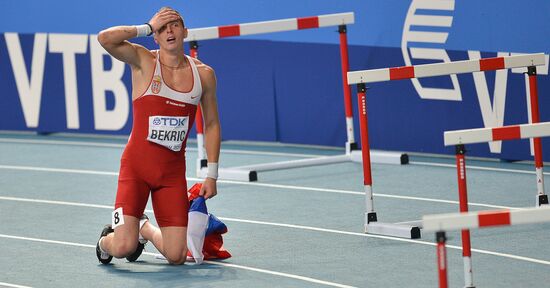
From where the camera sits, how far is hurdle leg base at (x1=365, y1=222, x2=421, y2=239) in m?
8.59

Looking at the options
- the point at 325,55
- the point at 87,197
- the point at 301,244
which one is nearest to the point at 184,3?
the point at 325,55

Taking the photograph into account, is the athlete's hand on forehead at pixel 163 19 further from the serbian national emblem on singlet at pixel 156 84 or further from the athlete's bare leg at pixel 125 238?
the athlete's bare leg at pixel 125 238

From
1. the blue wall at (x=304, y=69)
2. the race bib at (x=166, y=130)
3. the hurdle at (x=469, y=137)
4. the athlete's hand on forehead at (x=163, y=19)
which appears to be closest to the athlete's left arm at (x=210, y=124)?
the race bib at (x=166, y=130)

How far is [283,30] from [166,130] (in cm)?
382

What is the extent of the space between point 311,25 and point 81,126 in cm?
445

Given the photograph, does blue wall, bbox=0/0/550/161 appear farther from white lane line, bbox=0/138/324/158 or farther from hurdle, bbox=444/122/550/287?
hurdle, bbox=444/122/550/287

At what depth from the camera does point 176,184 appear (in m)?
7.89

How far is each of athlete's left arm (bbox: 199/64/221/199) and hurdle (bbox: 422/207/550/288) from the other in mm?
2871

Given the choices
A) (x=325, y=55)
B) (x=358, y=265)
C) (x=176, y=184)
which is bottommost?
(x=358, y=265)

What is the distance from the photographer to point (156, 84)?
7812 millimetres

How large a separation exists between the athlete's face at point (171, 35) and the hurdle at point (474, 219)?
10.2 ft

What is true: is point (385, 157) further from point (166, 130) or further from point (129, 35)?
point (129, 35)

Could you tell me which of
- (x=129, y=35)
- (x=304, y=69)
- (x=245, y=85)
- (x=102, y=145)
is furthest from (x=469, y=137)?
(x=102, y=145)

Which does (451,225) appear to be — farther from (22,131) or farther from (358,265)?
(22,131)
